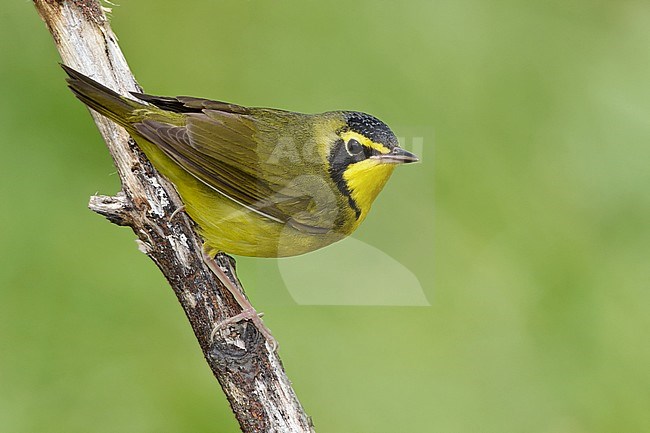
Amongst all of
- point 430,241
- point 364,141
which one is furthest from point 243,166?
point 430,241

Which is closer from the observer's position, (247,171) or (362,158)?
(362,158)

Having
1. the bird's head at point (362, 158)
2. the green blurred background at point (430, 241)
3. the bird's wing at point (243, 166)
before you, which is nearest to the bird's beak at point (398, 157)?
the bird's head at point (362, 158)

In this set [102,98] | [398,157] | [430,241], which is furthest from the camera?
[430,241]

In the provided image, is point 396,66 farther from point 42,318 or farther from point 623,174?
point 42,318

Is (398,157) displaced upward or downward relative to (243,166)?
downward

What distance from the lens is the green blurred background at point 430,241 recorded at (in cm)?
203

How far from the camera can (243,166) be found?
1.42 meters

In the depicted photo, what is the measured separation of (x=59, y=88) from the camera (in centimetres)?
242

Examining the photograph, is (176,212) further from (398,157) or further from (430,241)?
(430,241)

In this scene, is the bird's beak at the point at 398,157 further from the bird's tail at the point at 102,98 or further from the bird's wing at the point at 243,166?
the bird's tail at the point at 102,98

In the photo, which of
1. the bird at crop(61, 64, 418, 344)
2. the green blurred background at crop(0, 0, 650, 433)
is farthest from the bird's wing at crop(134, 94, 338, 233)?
the green blurred background at crop(0, 0, 650, 433)

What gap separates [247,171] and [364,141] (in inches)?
9.1

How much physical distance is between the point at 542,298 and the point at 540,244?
15cm

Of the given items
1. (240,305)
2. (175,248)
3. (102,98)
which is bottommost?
(240,305)
